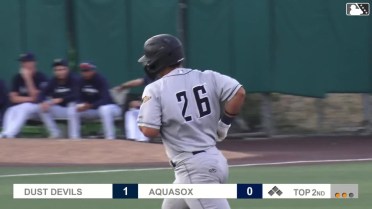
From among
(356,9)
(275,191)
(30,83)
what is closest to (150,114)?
(275,191)

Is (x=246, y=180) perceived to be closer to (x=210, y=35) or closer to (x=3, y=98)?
(x=210, y=35)

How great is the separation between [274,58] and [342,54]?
4.02 feet

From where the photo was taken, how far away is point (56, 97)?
16.5 m

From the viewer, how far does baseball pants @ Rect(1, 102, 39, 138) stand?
53.3 ft

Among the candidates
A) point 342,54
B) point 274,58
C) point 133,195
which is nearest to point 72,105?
point 274,58

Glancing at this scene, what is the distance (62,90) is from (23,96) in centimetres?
70

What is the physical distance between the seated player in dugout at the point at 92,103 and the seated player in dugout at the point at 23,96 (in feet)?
2.24

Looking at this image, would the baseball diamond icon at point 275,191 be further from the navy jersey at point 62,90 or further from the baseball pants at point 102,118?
the navy jersey at point 62,90

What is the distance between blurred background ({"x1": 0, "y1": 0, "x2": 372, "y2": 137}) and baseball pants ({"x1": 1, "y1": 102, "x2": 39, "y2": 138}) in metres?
1.08

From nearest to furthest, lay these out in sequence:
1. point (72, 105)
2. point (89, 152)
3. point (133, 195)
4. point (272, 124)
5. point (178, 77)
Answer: point (178, 77)
point (133, 195)
point (89, 152)
point (72, 105)
point (272, 124)

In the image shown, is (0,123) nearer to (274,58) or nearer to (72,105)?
(72,105)

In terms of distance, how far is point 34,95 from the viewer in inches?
651

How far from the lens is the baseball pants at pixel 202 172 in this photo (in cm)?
611

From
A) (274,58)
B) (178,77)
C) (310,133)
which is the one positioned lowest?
(310,133)
